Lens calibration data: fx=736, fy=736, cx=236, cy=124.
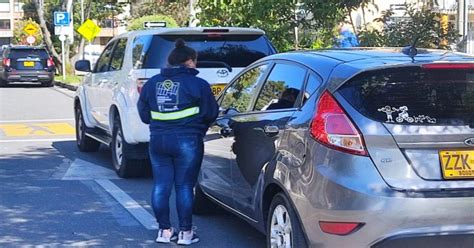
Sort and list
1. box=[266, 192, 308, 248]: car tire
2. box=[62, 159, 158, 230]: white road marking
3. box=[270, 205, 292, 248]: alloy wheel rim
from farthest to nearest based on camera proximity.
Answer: box=[62, 159, 158, 230]: white road marking < box=[270, 205, 292, 248]: alloy wheel rim < box=[266, 192, 308, 248]: car tire

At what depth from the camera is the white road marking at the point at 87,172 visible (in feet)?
30.8

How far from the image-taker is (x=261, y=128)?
5.34m

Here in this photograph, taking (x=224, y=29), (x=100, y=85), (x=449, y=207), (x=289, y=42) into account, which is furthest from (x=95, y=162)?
(x=449, y=207)

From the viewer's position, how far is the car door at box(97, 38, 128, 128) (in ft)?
30.6

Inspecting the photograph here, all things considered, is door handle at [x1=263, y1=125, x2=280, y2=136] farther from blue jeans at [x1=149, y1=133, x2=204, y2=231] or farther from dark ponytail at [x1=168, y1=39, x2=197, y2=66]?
dark ponytail at [x1=168, y1=39, x2=197, y2=66]

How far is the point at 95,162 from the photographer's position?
10594 mm

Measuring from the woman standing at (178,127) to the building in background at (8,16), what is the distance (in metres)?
91.6

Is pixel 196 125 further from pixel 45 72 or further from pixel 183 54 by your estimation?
pixel 45 72

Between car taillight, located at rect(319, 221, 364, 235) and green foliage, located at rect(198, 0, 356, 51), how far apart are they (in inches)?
316

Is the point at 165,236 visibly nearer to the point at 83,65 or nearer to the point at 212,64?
the point at 212,64

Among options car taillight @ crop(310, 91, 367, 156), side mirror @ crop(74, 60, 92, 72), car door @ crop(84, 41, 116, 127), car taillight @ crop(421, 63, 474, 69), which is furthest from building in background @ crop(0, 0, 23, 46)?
car taillight @ crop(421, 63, 474, 69)

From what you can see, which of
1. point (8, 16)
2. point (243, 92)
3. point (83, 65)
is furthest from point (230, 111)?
point (8, 16)

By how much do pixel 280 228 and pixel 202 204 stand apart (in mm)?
2347

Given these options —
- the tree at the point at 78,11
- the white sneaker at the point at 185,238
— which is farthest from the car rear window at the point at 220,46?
the tree at the point at 78,11
